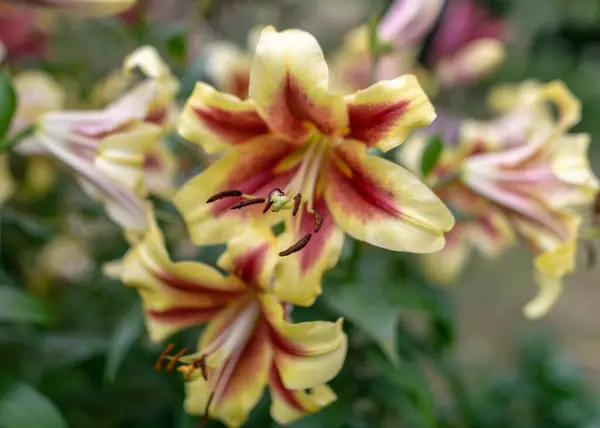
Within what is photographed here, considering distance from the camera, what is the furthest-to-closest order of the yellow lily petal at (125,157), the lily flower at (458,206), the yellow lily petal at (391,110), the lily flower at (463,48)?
the lily flower at (463,48)
the lily flower at (458,206)
the yellow lily petal at (125,157)
the yellow lily petal at (391,110)

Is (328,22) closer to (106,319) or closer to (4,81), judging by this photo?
(106,319)

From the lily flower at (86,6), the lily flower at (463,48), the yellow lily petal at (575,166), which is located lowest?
the lily flower at (463,48)

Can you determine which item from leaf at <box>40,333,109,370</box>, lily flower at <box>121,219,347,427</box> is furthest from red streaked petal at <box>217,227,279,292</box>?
leaf at <box>40,333,109,370</box>

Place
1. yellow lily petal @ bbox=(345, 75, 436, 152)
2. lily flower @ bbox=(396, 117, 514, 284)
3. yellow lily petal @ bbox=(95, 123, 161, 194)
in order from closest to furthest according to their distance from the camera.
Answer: yellow lily petal @ bbox=(345, 75, 436, 152), yellow lily petal @ bbox=(95, 123, 161, 194), lily flower @ bbox=(396, 117, 514, 284)

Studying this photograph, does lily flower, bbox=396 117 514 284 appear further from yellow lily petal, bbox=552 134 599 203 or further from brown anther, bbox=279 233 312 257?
brown anther, bbox=279 233 312 257

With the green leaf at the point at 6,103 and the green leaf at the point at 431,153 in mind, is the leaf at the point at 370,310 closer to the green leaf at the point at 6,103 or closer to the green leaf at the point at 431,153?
the green leaf at the point at 431,153

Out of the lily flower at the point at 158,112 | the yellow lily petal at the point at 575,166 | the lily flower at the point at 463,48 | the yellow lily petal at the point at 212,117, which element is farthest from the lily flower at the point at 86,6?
the lily flower at the point at 463,48
